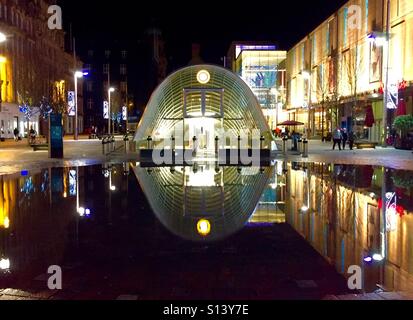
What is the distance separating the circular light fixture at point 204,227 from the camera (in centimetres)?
905

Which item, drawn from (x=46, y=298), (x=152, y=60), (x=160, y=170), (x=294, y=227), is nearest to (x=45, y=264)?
(x=46, y=298)

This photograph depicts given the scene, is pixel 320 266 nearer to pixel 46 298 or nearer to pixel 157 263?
pixel 157 263

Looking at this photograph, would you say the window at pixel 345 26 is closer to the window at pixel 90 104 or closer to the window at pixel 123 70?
the window at pixel 90 104

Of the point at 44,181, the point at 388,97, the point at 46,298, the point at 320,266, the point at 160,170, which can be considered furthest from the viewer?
the point at 388,97

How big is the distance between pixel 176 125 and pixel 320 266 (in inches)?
1452

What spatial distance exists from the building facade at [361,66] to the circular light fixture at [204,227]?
97.2 feet

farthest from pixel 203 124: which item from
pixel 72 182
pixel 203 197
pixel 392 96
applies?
pixel 203 197

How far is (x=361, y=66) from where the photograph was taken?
47469 mm

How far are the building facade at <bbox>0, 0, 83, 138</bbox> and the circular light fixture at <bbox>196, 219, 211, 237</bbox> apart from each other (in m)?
43.3

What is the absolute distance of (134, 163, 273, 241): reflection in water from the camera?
380 inches

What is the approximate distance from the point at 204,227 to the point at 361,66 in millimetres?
41949

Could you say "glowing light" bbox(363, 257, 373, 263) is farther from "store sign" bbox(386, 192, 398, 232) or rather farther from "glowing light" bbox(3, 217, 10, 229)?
"glowing light" bbox(3, 217, 10, 229)

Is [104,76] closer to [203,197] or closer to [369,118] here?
[369,118]
